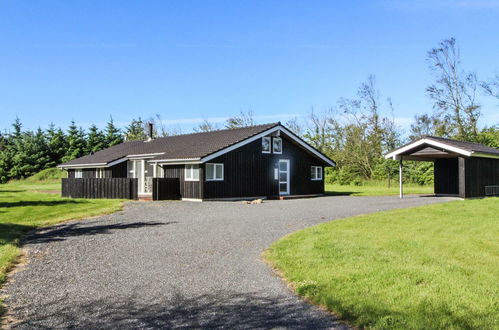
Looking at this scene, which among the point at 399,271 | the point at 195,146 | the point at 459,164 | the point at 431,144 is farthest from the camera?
the point at 195,146

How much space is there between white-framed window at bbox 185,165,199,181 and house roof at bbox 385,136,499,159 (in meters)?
11.5

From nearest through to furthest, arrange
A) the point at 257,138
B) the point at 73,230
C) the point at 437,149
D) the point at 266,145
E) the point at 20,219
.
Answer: the point at 73,230 < the point at 20,219 < the point at 437,149 < the point at 257,138 < the point at 266,145

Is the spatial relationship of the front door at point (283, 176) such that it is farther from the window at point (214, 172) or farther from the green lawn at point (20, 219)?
the green lawn at point (20, 219)

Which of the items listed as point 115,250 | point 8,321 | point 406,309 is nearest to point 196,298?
point 8,321

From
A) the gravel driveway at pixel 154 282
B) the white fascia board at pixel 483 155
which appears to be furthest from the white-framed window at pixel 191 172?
the white fascia board at pixel 483 155

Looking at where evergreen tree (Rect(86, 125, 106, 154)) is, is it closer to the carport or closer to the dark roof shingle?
the dark roof shingle

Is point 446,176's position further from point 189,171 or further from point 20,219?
point 20,219

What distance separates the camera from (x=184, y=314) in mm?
5055

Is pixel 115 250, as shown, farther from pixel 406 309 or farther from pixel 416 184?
pixel 416 184

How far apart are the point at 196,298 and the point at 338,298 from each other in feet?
6.13

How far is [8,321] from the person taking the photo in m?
4.90

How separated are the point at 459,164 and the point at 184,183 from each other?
14.9 meters

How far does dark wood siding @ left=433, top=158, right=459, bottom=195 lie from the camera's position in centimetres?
2635

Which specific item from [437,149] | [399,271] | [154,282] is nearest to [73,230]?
[154,282]
